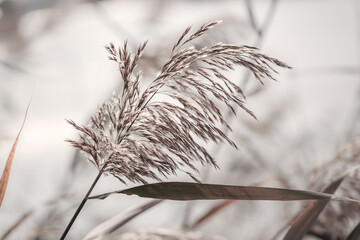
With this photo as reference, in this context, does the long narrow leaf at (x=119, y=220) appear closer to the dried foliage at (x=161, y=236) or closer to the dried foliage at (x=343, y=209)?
the dried foliage at (x=161, y=236)

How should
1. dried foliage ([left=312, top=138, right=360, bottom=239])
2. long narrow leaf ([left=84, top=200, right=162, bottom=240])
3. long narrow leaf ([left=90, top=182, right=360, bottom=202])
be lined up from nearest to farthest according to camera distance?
long narrow leaf ([left=90, top=182, right=360, bottom=202]) < long narrow leaf ([left=84, top=200, right=162, bottom=240]) < dried foliage ([left=312, top=138, right=360, bottom=239])

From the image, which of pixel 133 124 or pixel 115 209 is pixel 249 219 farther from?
pixel 133 124

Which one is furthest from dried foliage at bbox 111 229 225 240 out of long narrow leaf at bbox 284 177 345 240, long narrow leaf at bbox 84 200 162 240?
long narrow leaf at bbox 284 177 345 240

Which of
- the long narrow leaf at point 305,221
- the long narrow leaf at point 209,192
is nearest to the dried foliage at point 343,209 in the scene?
the long narrow leaf at point 305,221

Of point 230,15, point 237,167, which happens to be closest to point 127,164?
point 230,15

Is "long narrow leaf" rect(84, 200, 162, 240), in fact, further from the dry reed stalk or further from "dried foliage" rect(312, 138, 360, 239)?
"dried foliage" rect(312, 138, 360, 239)

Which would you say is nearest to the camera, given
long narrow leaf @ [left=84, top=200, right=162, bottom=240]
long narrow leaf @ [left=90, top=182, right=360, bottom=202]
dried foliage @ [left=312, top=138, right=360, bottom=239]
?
long narrow leaf @ [left=90, top=182, right=360, bottom=202]
